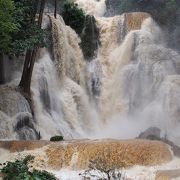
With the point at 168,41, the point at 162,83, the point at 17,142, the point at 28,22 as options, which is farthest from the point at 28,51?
the point at 168,41

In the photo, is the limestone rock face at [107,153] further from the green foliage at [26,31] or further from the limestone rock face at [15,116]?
the green foliage at [26,31]

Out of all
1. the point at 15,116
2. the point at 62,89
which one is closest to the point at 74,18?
the point at 62,89

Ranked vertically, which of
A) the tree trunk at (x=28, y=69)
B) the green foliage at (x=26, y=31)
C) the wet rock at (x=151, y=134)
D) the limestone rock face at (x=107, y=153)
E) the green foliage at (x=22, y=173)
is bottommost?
the wet rock at (x=151, y=134)

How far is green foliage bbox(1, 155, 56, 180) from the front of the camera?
48.6 ft

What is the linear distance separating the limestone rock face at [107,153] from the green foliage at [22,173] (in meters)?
1.99

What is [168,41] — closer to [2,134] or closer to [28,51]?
[28,51]

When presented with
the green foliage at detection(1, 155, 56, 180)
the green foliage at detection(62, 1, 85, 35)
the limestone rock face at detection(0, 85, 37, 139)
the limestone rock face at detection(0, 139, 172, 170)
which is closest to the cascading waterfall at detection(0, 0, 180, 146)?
the limestone rock face at detection(0, 85, 37, 139)

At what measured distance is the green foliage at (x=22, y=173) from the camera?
1482 cm

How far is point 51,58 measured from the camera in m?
29.4

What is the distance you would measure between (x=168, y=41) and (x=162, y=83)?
4861 mm

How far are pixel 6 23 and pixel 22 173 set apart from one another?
786cm

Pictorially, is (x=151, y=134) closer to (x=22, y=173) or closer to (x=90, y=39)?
(x=22, y=173)

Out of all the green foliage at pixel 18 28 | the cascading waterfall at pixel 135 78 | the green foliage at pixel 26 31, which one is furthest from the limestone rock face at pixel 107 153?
the cascading waterfall at pixel 135 78

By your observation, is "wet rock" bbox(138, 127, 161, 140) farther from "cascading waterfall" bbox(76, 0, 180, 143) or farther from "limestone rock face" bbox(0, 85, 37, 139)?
"limestone rock face" bbox(0, 85, 37, 139)
